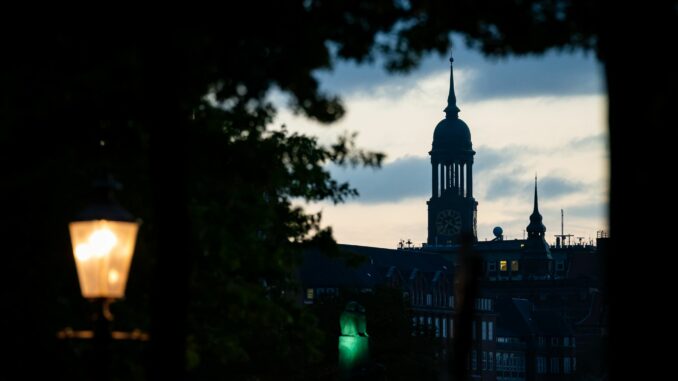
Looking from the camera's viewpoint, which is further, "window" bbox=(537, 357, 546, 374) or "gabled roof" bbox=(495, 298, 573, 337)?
"window" bbox=(537, 357, 546, 374)

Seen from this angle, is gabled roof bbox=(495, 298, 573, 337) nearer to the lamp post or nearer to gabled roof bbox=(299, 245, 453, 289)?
gabled roof bbox=(299, 245, 453, 289)

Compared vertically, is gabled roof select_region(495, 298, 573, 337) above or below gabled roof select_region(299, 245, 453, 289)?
below

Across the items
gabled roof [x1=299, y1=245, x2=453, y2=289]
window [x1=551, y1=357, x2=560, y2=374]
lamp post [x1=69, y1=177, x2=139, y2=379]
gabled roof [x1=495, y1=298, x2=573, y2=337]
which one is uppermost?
gabled roof [x1=299, y1=245, x2=453, y2=289]

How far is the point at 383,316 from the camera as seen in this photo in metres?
96.1

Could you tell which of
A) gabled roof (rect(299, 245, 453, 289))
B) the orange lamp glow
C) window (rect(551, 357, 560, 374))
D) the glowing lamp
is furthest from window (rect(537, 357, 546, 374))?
the orange lamp glow

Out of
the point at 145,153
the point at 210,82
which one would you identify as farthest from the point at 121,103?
the point at 145,153

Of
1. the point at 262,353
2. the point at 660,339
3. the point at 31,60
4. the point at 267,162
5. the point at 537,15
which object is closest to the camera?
the point at 660,339

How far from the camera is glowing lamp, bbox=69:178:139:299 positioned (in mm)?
13148

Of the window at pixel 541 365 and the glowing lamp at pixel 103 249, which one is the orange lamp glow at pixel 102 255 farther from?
the window at pixel 541 365

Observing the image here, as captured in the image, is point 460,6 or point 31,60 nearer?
point 460,6

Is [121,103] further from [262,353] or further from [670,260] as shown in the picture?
[262,353]

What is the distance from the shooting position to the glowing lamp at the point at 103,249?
518 inches

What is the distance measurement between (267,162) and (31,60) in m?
8.39

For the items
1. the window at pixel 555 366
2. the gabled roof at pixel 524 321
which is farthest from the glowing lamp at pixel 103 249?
the window at pixel 555 366
